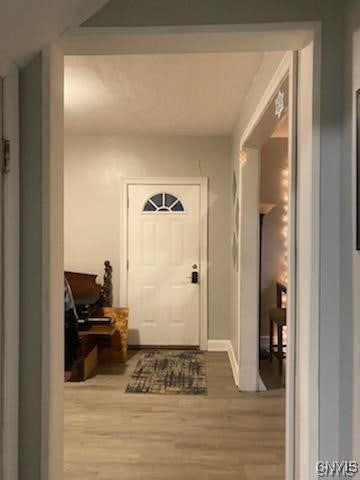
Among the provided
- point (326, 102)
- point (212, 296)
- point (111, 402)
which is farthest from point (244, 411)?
point (326, 102)

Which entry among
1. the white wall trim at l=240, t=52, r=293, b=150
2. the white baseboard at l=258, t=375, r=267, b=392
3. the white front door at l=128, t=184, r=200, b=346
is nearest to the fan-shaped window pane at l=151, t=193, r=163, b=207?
the white front door at l=128, t=184, r=200, b=346

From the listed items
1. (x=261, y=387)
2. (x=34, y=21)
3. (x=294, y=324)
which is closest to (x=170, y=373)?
(x=261, y=387)

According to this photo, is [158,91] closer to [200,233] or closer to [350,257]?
[200,233]

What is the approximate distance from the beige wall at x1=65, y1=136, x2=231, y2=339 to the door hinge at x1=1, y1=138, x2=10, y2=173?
12.4 feet

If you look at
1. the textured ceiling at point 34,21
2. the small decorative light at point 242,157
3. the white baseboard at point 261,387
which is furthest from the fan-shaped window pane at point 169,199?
the textured ceiling at point 34,21

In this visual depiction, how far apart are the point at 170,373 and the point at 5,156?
328 cm

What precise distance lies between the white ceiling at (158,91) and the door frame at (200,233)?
0.57 m

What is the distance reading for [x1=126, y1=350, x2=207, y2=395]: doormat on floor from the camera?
3939 mm

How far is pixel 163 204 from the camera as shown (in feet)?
17.6

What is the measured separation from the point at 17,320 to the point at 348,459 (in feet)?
4.12

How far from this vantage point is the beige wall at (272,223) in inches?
211

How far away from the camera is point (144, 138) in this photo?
5.31m

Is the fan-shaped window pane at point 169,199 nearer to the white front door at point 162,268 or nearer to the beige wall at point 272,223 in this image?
the white front door at point 162,268

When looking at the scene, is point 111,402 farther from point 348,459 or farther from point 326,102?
point 326,102
